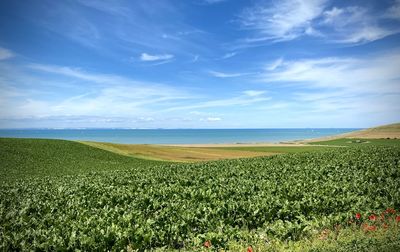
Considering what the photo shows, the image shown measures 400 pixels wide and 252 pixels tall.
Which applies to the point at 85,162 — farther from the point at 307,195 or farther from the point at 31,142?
the point at 307,195

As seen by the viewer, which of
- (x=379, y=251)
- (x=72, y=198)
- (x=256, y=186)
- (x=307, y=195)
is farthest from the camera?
(x=256, y=186)

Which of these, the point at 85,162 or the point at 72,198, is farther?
the point at 85,162

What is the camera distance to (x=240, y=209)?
14.0 meters

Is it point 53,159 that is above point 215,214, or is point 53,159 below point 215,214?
below

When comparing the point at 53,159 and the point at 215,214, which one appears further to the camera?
the point at 53,159

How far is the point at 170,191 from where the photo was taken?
1805 cm

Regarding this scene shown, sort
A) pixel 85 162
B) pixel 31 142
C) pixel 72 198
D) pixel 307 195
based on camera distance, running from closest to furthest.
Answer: pixel 307 195, pixel 72 198, pixel 85 162, pixel 31 142

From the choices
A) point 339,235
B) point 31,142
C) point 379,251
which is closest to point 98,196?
point 339,235

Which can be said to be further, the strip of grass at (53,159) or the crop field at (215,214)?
the strip of grass at (53,159)

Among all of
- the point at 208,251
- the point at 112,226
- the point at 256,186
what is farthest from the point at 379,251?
the point at 256,186

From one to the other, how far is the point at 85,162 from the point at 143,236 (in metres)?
39.0

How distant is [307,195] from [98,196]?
454 inches

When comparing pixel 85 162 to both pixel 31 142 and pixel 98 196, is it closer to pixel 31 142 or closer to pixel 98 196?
pixel 31 142

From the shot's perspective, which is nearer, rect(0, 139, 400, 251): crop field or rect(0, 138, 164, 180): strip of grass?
rect(0, 139, 400, 251): crop field
